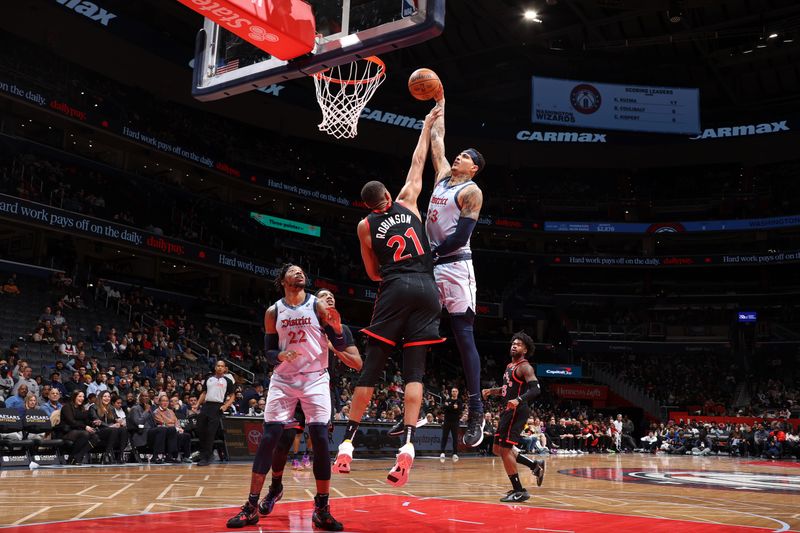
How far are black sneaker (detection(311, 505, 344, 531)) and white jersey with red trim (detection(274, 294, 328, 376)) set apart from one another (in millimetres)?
1191

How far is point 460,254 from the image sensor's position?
19.0 ft

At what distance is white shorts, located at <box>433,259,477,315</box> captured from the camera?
5695 millimetres

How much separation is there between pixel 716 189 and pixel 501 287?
1394 cm

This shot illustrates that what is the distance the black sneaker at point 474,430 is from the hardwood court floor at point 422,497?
120 cm

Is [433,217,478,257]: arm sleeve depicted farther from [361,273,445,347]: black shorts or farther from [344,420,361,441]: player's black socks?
[344,420,361,441]: player's black socks

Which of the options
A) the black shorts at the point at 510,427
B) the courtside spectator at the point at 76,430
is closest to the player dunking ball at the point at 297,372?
the black shorts at the point at 510,427

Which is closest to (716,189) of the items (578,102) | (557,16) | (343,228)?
(578,102)

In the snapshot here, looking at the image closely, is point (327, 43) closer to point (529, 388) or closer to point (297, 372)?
point (297, 372)

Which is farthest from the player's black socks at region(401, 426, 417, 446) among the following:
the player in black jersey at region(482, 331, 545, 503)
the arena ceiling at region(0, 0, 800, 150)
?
the arena ceiling at region(0, 0, 800, 150)

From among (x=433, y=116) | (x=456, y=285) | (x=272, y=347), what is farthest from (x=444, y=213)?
(x=272, y=347)

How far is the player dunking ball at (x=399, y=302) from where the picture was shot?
17.7 ft

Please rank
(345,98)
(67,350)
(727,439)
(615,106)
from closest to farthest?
(345,98), (67,350), (727,439), (615,106)

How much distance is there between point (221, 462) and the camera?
15.6m

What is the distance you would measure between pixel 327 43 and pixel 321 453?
4.08m
